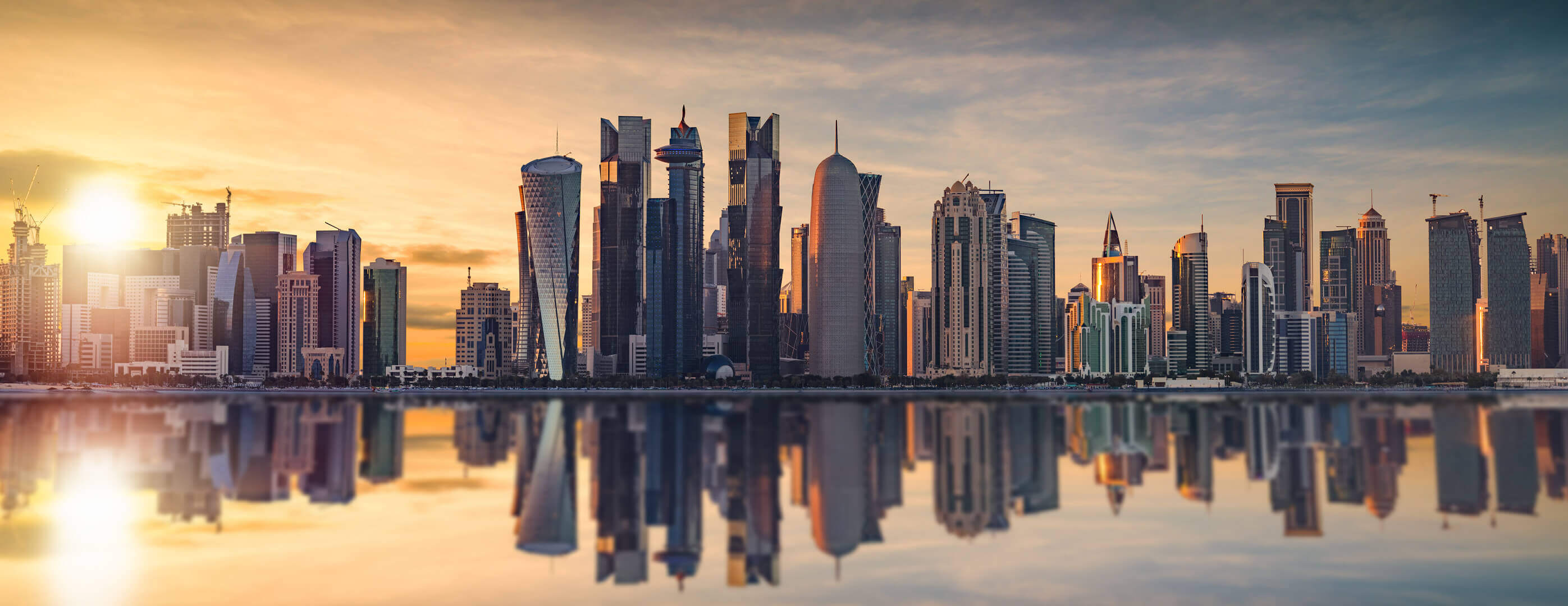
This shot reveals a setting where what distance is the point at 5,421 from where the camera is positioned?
18825cm

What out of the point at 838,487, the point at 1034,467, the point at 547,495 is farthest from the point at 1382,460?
the point at 547,495

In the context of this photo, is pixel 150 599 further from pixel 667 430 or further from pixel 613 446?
pixel 667 430

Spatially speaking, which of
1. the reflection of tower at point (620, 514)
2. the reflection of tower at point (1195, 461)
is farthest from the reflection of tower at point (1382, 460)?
the reflection of tower at point (620, 514)

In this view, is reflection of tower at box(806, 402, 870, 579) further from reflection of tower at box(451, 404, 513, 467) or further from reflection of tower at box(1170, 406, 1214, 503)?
reflection of tower at box(451, 404, 513, 467)

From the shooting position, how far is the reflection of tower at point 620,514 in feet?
199

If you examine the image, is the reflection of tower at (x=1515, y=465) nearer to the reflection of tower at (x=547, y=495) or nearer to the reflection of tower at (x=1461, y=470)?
the reflection of tower at (x=1461, y=470)

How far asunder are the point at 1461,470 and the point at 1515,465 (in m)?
8.61

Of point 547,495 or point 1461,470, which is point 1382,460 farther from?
point 547,495

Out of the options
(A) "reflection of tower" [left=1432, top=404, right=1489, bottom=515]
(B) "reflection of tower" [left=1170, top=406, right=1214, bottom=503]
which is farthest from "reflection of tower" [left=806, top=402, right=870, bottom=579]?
(A) "reflection of tower" [left=1432, top=404, right=1489, bottom=515]

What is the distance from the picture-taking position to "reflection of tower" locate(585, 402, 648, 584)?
199 ft

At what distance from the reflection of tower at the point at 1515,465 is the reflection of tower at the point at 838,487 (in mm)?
44355

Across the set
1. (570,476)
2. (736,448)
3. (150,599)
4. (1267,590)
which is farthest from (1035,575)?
(736,448)

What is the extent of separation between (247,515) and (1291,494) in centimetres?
7279

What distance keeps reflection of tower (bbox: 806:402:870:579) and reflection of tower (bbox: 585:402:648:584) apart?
10.2 m
